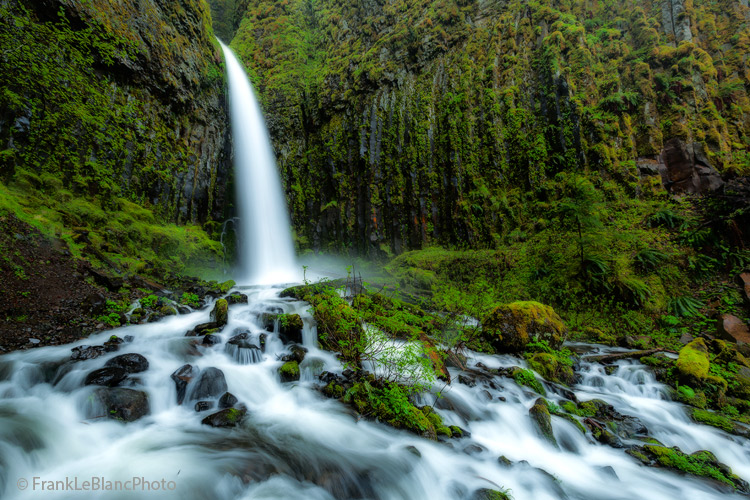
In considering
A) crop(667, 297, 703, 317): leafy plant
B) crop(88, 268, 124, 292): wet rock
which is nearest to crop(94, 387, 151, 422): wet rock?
crop(88, 268, 124, 292): wet rock

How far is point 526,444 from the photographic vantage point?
443 centimetres

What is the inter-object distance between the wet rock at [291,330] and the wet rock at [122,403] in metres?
3.00

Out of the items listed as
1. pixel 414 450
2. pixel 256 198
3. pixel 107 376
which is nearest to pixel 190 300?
pixel 107 376

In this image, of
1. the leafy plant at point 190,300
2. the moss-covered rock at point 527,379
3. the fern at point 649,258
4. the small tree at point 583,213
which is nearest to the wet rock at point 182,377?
the leafy plant at point 190,300

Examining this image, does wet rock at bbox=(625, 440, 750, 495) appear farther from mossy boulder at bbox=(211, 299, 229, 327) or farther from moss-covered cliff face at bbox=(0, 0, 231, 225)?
moss-covered cliff face at bbox=(0, 0, 231, 225)

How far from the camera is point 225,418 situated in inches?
168

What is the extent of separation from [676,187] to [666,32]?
1015 centimetres

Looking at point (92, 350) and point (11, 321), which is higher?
point (11, 321)

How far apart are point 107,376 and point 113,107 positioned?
523 inches

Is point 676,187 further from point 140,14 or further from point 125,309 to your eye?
point 140,14

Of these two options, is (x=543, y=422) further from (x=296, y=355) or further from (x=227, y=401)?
(x=227, y=401)

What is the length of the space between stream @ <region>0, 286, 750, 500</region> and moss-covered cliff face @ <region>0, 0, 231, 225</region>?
8.69 metres

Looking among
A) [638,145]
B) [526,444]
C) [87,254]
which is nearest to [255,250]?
[87,254]

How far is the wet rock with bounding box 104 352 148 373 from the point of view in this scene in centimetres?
480
